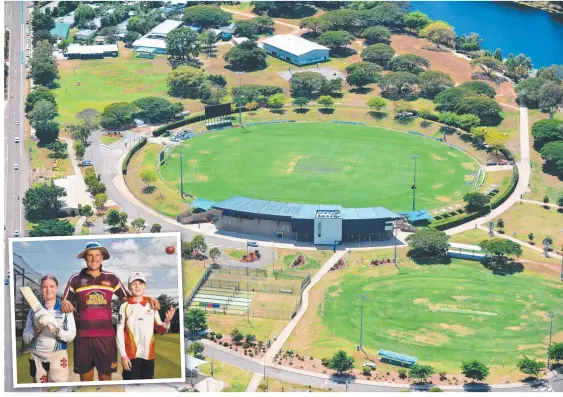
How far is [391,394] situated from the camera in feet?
445

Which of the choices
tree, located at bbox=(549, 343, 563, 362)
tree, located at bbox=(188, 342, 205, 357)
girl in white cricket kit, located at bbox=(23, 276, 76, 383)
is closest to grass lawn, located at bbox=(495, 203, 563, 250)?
tree, located at bbox=(549, 343, 563, 362)

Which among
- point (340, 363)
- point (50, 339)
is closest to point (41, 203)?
point (340, 363)

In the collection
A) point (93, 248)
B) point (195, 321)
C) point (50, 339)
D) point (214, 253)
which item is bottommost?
point (195, 321)

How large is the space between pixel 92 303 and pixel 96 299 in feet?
1.62

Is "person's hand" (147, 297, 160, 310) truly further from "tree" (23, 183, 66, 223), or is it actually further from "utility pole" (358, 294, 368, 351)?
"tree" (23, 183, 66, 223)

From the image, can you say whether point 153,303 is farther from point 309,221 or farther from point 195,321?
point 309,221

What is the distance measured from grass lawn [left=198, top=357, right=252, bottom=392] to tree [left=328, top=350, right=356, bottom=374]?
11057mm

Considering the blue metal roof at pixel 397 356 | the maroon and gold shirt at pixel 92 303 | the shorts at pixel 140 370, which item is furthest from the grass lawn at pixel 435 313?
the maroon and gold shirt at pixel 92 303

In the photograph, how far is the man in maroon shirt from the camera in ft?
296

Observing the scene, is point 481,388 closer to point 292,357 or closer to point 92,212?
point 292,357

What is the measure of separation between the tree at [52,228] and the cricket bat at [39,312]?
8669 cm

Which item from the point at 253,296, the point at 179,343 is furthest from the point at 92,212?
the point at 179,343

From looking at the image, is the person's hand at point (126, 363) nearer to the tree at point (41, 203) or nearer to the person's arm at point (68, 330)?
the person's arm at point (68, 330)

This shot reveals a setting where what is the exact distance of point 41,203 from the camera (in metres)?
186
